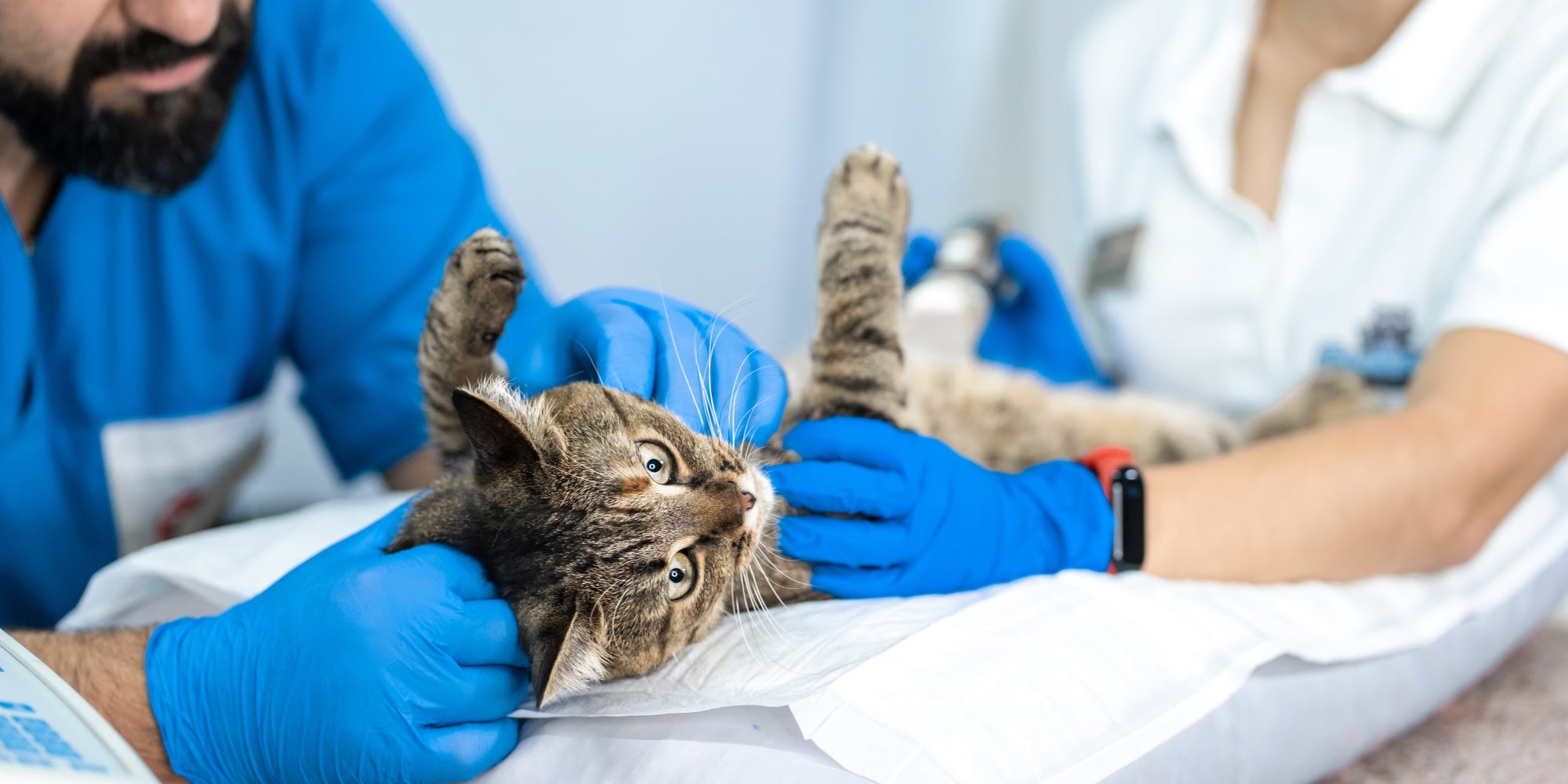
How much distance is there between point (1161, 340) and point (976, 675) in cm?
101

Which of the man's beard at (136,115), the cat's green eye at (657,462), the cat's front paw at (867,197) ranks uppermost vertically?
the man's beard at (136,115)

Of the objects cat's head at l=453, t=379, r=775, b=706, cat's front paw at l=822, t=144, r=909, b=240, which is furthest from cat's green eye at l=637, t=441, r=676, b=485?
cat's front paw at l=822, t=144, r=909, b=240

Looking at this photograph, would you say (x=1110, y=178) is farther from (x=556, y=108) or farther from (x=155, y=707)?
(x=155, y=707)

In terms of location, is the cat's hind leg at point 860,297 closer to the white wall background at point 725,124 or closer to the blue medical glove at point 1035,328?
the blue medical glove at point 1035,328

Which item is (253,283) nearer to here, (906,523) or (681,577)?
(681,577)

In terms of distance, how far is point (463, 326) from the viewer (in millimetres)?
890

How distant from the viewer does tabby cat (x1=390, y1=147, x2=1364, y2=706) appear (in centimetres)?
76

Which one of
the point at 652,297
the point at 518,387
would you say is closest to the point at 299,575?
the point at 518,387

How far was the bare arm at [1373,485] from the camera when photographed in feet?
3.17

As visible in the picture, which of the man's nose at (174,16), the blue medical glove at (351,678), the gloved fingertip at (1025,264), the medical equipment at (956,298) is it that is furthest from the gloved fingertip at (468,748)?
the gloved fingertip at (1025,264)

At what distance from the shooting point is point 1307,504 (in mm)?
972

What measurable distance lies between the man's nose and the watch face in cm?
100

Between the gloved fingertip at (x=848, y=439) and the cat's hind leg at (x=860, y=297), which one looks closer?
the gloved fingertip at (x=848, y=439)

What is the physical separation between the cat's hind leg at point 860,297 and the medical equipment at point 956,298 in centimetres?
41
